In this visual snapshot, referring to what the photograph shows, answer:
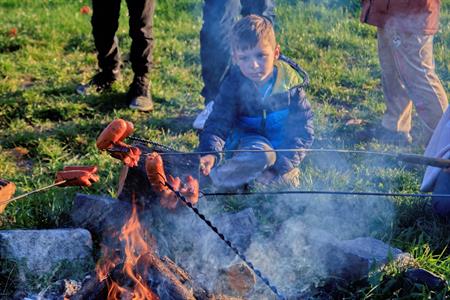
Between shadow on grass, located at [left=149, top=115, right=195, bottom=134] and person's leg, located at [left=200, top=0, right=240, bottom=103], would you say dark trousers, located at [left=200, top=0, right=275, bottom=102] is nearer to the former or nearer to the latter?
person's leg, located at [left=200, top=0, right=240, bottom=103]

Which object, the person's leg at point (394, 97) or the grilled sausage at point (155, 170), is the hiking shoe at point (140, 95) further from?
the grilled sausage at point (155, 170)

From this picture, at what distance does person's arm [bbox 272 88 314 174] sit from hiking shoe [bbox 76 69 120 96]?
7.41ft

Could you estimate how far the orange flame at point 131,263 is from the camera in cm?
245

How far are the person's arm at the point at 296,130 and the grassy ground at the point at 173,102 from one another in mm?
185

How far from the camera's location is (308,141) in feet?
12.9

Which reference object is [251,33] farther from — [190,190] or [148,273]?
[148,273]

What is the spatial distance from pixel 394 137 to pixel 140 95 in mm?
2227

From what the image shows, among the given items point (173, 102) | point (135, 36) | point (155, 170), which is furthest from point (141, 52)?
point (155, 170)

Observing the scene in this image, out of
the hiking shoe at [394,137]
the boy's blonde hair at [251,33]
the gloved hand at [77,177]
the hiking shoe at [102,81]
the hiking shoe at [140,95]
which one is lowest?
the hiking shoe at [102,81]

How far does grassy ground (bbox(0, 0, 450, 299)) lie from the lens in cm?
344

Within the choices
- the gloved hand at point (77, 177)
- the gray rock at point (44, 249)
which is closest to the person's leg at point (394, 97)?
the gray rock at point (44, 249)

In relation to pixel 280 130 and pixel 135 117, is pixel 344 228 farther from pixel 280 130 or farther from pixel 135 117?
pixel 135 117

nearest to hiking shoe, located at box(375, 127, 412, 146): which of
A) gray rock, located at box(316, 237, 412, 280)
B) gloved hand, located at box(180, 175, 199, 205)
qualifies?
gray rock, located at box(316, 237, 412, 280)

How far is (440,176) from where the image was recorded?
344 cm
